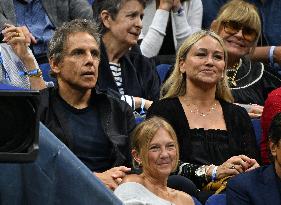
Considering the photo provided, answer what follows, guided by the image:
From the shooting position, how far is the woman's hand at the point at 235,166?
14.8 ft

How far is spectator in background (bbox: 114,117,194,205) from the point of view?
13.4ft

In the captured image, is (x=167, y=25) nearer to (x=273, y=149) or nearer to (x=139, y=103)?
(x=139, y=103)

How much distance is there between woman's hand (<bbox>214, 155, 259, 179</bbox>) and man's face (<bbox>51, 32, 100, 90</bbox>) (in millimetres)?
787

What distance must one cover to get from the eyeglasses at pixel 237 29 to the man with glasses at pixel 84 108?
3.91ft

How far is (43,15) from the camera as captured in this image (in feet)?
19.7

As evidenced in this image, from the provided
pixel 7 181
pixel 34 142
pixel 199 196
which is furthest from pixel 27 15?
pixel 34 142

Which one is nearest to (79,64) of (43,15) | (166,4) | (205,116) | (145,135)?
(145,135)

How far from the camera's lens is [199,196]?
14.5 ft

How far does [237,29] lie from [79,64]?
141 centimetres

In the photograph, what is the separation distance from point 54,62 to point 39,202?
1.84 meters

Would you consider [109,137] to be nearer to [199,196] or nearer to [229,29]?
[199,196]

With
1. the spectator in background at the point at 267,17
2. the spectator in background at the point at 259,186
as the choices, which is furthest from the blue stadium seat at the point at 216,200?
the spectator in background at the point at 267,17

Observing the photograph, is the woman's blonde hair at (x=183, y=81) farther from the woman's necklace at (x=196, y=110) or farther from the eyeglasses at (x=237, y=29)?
the eyeglasses at (x=237, y=29)

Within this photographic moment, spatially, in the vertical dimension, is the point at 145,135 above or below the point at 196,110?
above
